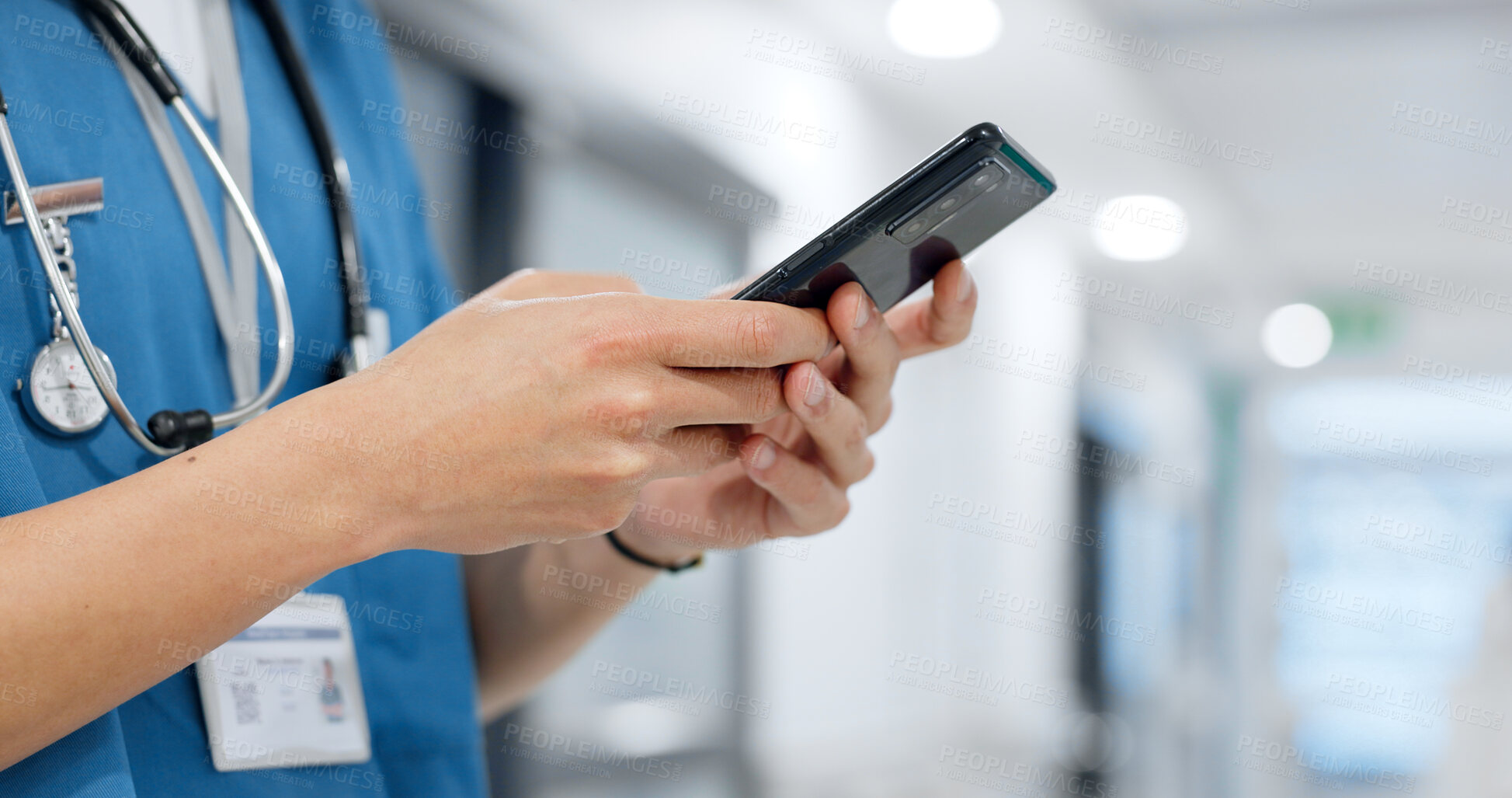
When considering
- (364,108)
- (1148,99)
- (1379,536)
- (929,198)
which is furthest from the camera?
(1379,536)

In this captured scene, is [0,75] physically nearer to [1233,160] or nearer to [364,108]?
[364,108]

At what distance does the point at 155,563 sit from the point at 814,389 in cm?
34

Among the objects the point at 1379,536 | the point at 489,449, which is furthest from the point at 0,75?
the point at 1379,536

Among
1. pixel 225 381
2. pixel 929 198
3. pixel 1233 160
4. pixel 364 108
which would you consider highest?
pixel 1233 160

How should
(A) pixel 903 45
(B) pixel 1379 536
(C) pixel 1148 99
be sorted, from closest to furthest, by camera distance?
(A) pixel 903 45 → (C) pixel 1148 99 → (B) pixel 1379 536

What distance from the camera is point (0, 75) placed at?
1.66ft

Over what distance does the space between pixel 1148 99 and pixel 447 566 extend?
2.52 meters

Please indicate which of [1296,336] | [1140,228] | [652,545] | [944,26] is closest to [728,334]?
[652,545]

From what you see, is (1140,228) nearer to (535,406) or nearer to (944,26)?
(944,26)

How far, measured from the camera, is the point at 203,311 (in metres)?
0.60

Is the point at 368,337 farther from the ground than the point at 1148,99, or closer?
closer

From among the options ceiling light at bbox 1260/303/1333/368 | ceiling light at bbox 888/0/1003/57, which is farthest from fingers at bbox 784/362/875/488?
ceiling light at bbox 1260/303/1333/368

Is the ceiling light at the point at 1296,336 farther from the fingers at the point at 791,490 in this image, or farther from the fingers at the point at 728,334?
the fingers at the point at 728,334

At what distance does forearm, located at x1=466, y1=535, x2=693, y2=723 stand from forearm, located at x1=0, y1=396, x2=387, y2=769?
1.13ft
